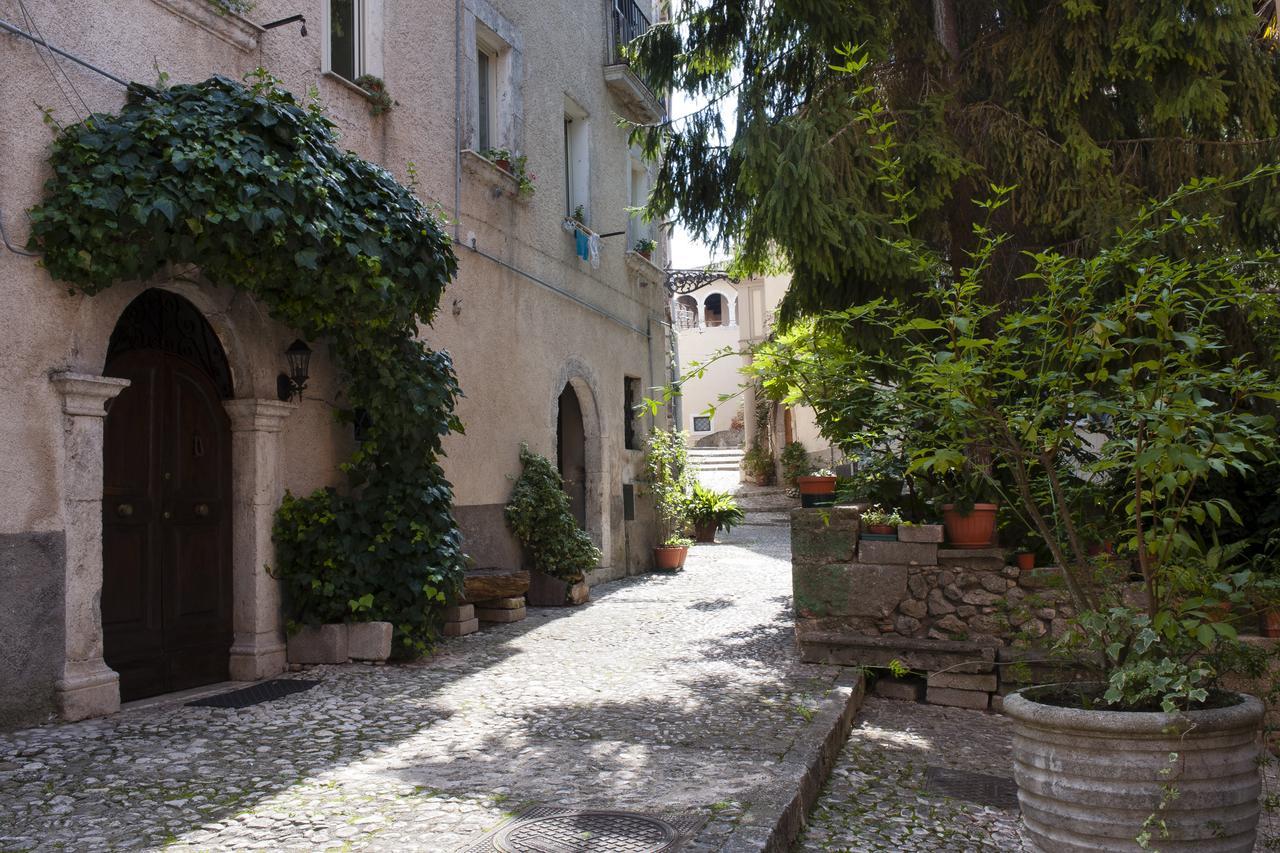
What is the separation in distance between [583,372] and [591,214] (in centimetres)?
190

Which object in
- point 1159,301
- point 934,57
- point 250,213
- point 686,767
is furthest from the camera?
point 934,57

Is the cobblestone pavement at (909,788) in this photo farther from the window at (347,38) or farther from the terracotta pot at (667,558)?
the terracotta pot at (667,558)

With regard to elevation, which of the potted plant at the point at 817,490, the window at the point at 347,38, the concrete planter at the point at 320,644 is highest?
the window at the point at 347,38

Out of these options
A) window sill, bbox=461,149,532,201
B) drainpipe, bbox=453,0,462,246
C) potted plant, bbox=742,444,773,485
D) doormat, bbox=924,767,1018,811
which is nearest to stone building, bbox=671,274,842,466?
potted plant, bbox=742,444,773,485

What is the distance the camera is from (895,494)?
265 inches

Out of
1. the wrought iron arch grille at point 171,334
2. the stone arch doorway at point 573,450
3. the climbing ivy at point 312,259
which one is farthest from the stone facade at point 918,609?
the stone arch doorway at point 573,450

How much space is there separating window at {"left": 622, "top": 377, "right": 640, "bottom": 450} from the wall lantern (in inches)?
265

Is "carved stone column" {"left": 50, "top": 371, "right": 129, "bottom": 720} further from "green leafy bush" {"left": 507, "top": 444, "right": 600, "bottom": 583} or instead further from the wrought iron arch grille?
"green leafy bush" {"left": 507, "top": 444, "right": 600, "bottom": 583}

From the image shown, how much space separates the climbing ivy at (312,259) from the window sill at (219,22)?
229 mm

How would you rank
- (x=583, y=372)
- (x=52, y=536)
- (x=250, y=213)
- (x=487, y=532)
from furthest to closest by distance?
(x=583, y=372), (x=487, y=532), (x=250, y=213), (x=52, y=536)

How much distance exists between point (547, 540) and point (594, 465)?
2362mm

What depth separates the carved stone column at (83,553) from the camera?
15.4ft

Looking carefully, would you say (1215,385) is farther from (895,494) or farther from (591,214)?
(591,214)

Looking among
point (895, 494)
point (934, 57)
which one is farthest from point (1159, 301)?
point (934, 57)
